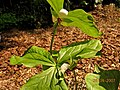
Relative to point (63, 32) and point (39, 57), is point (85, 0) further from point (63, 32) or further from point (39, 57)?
point (39, 57)

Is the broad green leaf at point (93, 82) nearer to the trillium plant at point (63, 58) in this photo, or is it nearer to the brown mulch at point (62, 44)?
the trillium plant at point (63, 58)

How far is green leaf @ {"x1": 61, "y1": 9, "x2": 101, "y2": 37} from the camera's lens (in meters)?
0.76

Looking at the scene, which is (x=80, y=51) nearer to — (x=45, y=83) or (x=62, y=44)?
(x=45, y=83)

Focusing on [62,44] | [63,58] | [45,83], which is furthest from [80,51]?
[62,44]

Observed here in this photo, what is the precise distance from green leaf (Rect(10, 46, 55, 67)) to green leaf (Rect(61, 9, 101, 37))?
137 millimetres

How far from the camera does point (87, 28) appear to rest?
77 centimetres

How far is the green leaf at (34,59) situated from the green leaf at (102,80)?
0.13m

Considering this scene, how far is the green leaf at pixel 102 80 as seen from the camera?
0.77 m

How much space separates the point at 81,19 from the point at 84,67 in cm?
240

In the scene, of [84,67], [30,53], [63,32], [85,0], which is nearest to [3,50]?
[63,32]

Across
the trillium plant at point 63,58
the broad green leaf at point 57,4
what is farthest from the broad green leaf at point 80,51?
the broad green leaf at point 57,4

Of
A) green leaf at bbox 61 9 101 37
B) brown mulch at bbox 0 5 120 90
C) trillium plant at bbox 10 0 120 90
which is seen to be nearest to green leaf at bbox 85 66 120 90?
trillium plant at bbox 10 0 120 90

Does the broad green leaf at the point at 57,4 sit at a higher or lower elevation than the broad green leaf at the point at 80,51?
higher

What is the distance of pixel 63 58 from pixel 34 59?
0.09m
